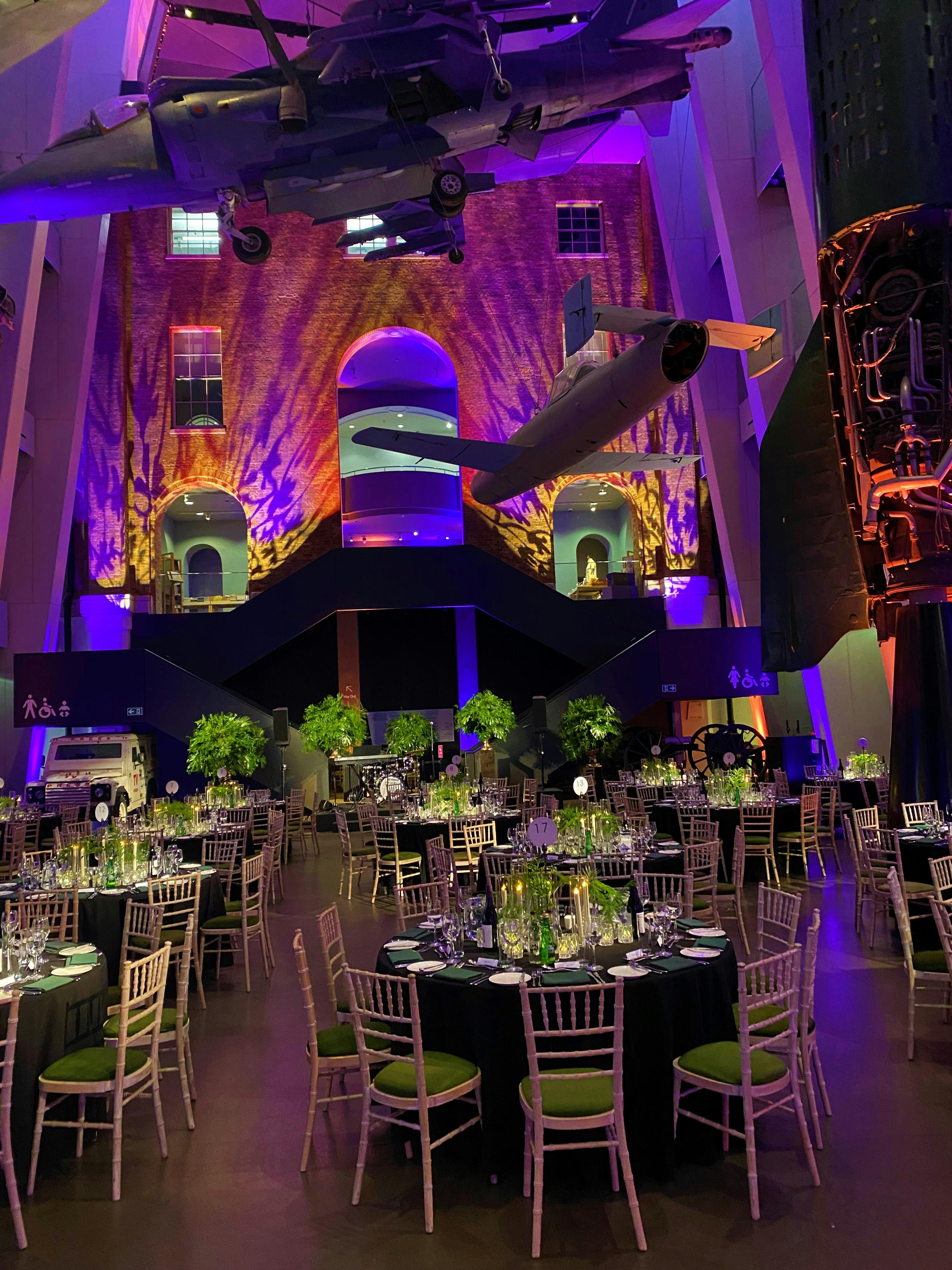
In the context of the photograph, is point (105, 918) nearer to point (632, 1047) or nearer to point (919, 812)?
point (632, 1047)

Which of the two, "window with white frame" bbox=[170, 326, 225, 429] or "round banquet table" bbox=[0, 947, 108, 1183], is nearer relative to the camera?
"round banquet table" bbox=[0, 947, 108, 1183]

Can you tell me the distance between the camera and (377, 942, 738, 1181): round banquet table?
4.04 metres

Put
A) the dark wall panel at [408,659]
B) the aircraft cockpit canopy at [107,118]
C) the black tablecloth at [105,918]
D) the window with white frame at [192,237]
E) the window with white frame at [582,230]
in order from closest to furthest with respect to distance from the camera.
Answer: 1. the black tablecloth at [105,918]
2. the aircraft cockpit canopy at [107,118]
3. the dark wall panel at [408,659]
4. the window with white frame at [192,237]
5. the window with white frame at [582,230]

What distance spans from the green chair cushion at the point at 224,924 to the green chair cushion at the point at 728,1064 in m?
4.16

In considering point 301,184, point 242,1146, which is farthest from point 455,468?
point 242,1146

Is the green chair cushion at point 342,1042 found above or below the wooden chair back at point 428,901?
below

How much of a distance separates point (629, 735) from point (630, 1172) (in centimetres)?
1363

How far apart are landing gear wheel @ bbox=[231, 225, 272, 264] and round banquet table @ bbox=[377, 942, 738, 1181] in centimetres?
1016

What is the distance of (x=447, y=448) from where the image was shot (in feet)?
46.2

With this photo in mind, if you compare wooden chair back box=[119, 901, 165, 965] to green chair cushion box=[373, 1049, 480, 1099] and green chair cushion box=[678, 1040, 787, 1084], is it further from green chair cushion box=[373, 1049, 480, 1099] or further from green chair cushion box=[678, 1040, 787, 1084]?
green chair cushion box=[678, 1040, 787, 1084]

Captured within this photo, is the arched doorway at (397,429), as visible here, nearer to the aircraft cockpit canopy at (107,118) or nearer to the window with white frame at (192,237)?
the window with white frame at (192,237)

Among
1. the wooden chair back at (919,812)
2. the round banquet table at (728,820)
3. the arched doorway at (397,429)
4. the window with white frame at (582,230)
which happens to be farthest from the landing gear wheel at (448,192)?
the window with white frame at (582,230)

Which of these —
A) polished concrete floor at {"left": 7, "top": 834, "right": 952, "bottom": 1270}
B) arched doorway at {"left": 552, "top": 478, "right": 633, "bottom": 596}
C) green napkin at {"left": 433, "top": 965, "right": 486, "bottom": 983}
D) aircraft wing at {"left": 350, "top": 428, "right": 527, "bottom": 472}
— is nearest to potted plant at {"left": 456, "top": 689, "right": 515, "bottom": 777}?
aircraft wing at {"left": 350, "top": 428, "right": 527, "bottom": 472}

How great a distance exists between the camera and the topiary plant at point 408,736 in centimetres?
1759
